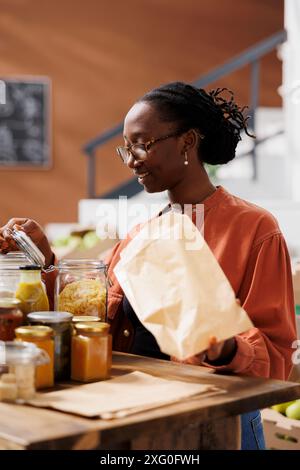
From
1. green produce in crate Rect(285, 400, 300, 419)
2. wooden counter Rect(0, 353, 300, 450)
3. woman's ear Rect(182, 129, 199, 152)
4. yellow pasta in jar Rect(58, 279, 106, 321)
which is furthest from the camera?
green produce in crate Rect(285, 400, 300, 419)

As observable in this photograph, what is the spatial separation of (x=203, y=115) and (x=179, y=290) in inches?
23.4

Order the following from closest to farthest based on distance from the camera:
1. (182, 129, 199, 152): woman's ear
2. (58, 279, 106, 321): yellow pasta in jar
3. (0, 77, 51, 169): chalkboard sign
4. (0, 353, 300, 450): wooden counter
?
(0, 353, 300, 450): wooden counter < (58, 279, 106, 321): yellow pasta in jar < (182, 129, 199, 152): woman's ear < (0, 77, 51, 169): chalkboard sign

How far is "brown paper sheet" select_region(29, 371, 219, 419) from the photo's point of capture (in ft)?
3.93

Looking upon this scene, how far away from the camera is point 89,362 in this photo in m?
1.41

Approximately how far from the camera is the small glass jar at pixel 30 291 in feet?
5.18

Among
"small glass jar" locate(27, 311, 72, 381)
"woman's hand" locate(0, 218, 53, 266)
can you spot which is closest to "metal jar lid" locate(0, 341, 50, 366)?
"small glass jar" locate(27, 311, 72, 381)

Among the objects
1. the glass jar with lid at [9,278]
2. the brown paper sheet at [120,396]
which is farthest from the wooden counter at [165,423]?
the glass jar with lid at [9,278]

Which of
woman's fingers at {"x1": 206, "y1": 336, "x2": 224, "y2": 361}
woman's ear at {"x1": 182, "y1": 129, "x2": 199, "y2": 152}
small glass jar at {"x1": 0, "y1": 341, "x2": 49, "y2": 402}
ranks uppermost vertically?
woman's ear at {"x1": 182, "y1": 129, "x2": 199, "y2": 152}

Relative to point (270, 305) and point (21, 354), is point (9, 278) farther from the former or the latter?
point (270, 305)

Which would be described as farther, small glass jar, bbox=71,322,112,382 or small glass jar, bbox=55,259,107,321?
small glass jar, bbox=55,259,107,321

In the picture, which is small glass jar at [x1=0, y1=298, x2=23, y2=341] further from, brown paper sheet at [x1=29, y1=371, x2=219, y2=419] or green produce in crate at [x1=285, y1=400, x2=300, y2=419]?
green produce in crate at [x1=285, y1=400, x2=300, y2=419]

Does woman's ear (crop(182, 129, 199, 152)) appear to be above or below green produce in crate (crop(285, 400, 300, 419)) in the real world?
above

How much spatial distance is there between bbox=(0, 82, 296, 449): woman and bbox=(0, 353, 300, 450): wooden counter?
0.38 ft

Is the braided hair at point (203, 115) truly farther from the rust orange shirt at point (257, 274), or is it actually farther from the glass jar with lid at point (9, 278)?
the glass jar with lid at point (9, 278)
